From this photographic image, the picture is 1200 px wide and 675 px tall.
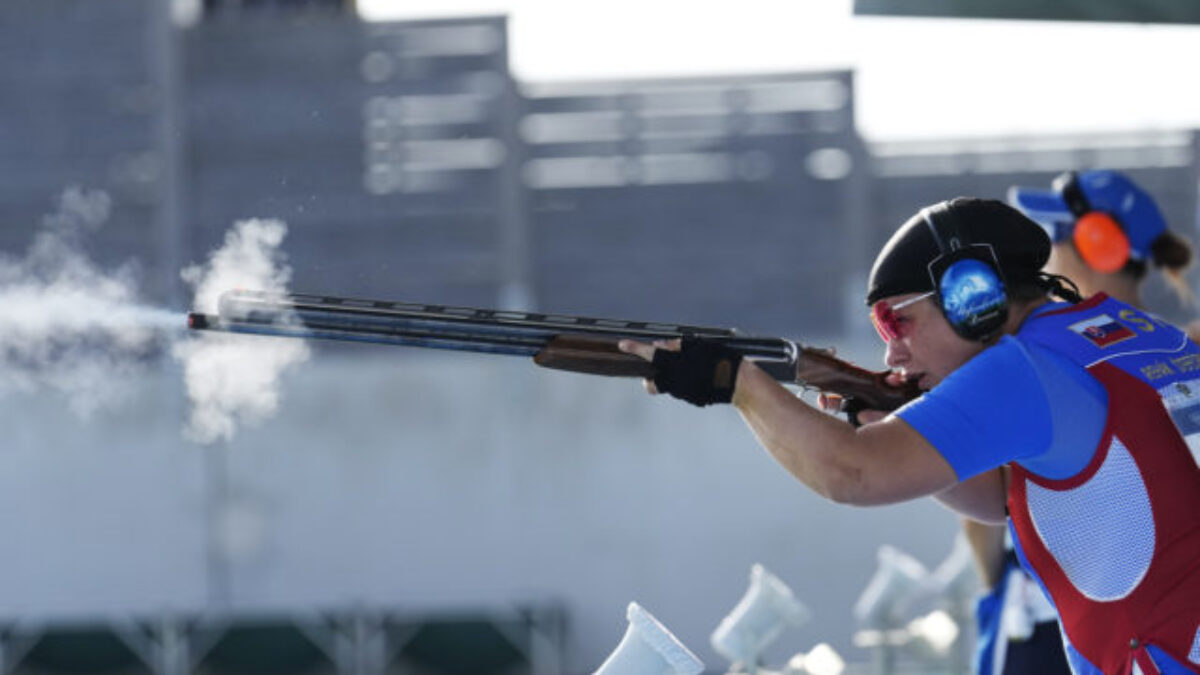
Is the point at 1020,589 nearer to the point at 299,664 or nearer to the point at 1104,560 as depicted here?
the point at 1104,560

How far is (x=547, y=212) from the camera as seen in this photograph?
51562mm

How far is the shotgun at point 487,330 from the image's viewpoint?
3.51 m

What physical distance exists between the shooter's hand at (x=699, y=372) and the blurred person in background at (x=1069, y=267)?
1.59 m

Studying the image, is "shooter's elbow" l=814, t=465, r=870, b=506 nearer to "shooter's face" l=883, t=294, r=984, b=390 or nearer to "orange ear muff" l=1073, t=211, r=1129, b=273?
"shooter's face" l=883, t=294, r=984, b=390

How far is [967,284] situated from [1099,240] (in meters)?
1.76

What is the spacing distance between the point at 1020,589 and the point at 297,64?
48361mm

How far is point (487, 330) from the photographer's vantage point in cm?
356

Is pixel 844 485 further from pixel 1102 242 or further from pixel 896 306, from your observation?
pixel 1102 242

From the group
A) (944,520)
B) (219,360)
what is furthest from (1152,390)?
(944,520)

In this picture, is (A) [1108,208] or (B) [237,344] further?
(A) [1108,208]

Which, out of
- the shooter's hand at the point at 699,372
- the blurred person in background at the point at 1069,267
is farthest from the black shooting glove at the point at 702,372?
the blurred person in background at the point at 1069,267

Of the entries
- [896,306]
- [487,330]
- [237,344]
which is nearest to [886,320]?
[896,306]

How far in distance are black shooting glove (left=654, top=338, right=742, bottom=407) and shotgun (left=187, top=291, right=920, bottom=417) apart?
7.1 inches

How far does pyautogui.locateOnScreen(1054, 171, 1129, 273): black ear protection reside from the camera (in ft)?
15.4
